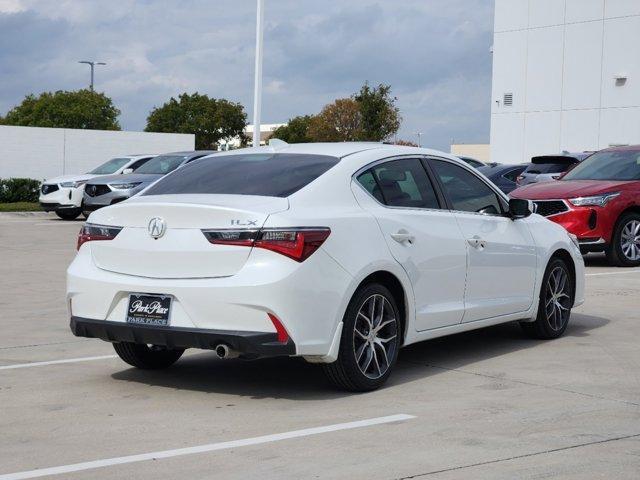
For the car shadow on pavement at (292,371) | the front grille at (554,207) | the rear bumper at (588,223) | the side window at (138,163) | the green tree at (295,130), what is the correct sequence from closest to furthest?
the car shadow on pavement at (292,371) < the rear bumper at (588,223) < the front grille at (554,207) < the side window at (138,163) < the green tree at (295,130)

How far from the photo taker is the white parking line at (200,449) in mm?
5457

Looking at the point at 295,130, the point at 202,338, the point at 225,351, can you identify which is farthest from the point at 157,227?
the point at 295,130

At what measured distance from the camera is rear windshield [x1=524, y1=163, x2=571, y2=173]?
77.9 ft

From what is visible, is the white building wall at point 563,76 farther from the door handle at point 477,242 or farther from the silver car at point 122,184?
the door handle at point 477,242

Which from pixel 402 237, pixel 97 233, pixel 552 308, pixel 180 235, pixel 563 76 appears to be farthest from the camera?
pixel 563 76

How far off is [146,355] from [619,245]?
32.7 feet

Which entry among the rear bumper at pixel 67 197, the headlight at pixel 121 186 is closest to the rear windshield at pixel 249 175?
the headlight at pixel 121 186

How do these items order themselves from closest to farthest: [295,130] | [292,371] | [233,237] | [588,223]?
[233,237]
[292,371]
[588,223]
[295,130]

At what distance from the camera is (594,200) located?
53.0 feet

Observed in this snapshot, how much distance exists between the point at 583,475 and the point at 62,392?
11.5 ft

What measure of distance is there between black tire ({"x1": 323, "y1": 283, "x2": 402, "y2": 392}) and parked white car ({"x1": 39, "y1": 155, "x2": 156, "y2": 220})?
20595mm

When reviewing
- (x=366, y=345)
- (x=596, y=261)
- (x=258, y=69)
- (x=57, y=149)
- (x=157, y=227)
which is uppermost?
(x=258, y=69)

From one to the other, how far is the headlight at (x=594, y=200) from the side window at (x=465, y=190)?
715 centimetres

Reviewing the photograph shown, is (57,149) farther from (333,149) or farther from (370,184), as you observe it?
(370,184)
